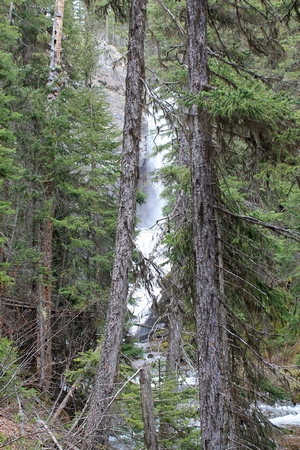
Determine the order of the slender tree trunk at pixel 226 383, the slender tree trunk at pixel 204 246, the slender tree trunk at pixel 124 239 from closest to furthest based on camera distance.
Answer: the slender tree trunk at pixel 204 246, the slender tree trunk at pixel 226 383, the slender tree trunk at pixel 124 239

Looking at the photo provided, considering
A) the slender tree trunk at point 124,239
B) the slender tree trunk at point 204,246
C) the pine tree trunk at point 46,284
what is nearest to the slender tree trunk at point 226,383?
the slender tree trunk at point 204,246

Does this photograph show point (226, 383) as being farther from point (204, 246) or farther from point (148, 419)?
point (204, 246)

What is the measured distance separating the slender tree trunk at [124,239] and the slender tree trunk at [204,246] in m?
1.40

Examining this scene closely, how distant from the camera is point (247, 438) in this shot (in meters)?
4.93

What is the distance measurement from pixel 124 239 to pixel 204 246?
1.65 meters

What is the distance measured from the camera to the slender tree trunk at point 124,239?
5.58 meters

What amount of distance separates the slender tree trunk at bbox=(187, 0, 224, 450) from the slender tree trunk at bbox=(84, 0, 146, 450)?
140 centimetres

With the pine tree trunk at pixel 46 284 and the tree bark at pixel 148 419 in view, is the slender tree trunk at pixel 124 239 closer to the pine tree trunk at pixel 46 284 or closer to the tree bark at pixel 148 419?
the tree bark at pixel 148 419

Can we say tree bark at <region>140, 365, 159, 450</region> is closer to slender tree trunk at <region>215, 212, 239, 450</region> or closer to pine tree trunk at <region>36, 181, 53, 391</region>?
slender tree trunk at <region>215, 212, 239, 450</region>

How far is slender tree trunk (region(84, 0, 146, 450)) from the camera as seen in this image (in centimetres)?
558

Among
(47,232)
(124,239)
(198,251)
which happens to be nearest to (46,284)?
(47,232)

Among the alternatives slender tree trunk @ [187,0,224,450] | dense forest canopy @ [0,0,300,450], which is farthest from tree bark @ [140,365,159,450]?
slender tree trunk @ [187,0,224,450]

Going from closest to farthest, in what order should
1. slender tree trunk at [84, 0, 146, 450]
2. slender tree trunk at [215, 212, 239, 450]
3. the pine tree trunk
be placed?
slender tree trunk at [215, 212, 239, 450], slender tree trunk at [84, 0, 146, 450], the pine tree trunk

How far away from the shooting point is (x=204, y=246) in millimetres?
4738
